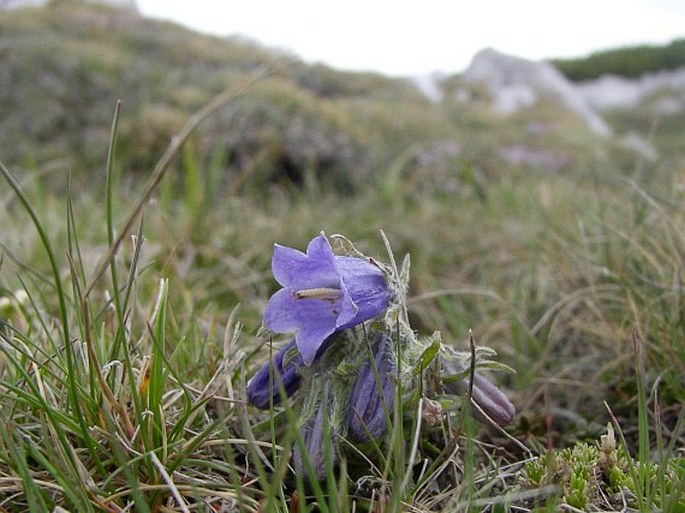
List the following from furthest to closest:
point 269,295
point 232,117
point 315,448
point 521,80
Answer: point 521,80
point 232,117
point 269,295
point 315,448

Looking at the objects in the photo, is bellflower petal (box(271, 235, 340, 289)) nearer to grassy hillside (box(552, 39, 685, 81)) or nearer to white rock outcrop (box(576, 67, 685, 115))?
white rock outcrop (box(576, 67, 685, 115))

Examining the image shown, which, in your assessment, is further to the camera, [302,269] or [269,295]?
[269,295]

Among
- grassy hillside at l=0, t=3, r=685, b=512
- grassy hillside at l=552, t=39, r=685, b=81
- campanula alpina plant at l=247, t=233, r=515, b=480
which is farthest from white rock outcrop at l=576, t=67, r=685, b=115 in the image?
campanula alpina plant at l=247, t=233, r=515, b=480

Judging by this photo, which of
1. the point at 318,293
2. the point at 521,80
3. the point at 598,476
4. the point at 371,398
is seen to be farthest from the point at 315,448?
the point at 521,80

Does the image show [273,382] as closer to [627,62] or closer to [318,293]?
[318,293]

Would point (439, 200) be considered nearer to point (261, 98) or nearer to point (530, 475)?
point (261, 98)
